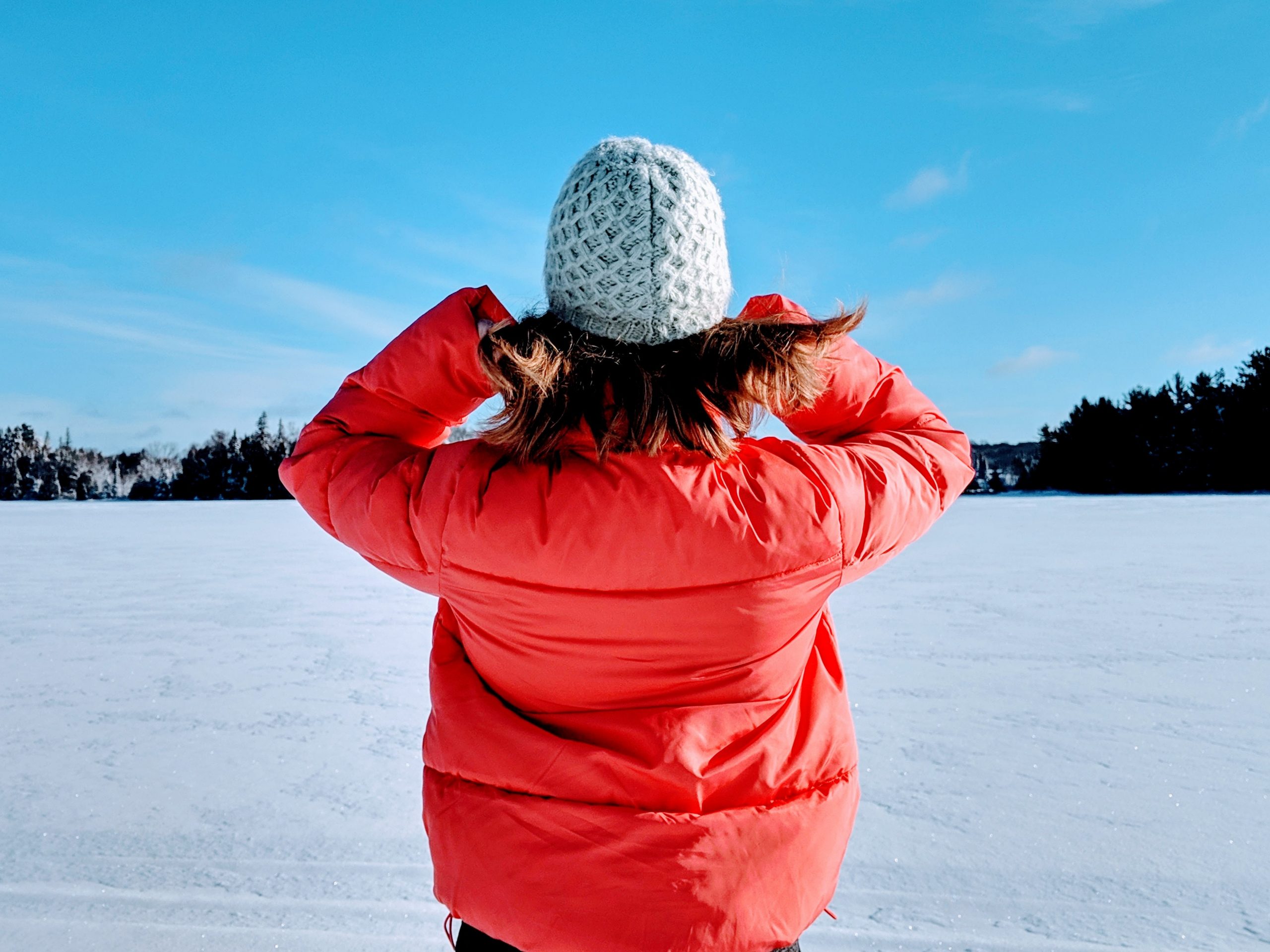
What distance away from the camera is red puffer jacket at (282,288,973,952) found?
848mm

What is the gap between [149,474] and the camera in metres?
64.9

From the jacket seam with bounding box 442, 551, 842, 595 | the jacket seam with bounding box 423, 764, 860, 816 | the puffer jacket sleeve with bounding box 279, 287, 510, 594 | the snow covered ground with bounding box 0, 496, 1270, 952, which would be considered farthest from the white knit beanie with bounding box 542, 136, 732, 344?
the snow covered ground with bounding box 0, 496, 1270, 952

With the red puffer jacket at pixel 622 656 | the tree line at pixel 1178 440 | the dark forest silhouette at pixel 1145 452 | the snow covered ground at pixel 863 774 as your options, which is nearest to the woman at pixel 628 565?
the red puffer jacket at pixel 622 656

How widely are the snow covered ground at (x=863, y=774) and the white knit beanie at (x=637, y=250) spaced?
172cm

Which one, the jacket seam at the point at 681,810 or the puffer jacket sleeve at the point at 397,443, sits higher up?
the puffer jacket sleeve at the point at 397,443

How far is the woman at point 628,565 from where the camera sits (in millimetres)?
852

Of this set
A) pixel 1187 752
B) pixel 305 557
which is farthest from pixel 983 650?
pixel 305 557

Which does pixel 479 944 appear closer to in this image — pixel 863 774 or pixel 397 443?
pixel 397 443

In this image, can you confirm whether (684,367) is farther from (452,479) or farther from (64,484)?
(64,484)

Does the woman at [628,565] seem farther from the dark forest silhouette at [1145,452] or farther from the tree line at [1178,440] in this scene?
the tree line at [1178,440]

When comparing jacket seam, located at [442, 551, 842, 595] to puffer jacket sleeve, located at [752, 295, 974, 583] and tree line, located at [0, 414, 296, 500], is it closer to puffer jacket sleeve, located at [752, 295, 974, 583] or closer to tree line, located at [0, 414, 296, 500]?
puffer jacket sleeve, located at [752, 295, 974, 583]

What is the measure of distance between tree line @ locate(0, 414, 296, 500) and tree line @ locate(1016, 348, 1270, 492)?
4264 cm

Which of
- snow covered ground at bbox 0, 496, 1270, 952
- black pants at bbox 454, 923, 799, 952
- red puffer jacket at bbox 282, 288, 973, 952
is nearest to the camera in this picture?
red puffer jacket at bbox 282, 288, 973, 952

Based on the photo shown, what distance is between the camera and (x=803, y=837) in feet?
→ 3.10
